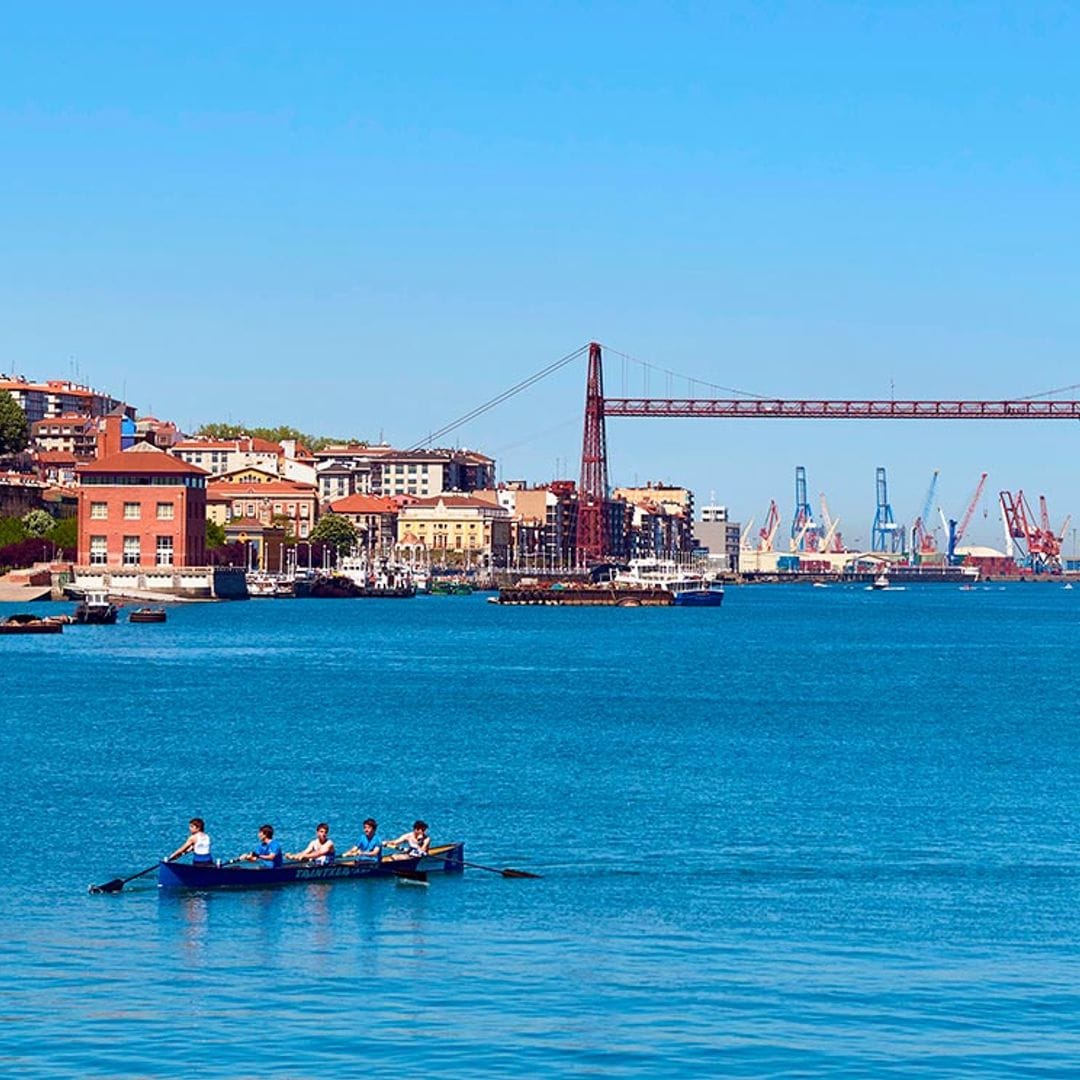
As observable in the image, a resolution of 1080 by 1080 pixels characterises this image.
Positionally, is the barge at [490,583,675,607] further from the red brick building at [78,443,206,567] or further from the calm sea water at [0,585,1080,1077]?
the calm sea water at [0,585,1080,1077]

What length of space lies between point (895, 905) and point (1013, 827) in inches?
238

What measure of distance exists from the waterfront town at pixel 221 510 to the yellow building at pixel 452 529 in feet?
0.34

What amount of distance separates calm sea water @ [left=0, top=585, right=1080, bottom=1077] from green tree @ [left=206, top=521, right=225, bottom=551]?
7362 centimetres

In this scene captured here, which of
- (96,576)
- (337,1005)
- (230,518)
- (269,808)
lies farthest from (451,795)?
(230,518)

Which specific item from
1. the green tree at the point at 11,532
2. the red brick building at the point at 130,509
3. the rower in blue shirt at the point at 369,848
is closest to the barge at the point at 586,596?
the red brick building at the point at 130,509

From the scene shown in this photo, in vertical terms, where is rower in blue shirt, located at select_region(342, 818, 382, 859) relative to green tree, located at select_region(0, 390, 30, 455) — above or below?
below

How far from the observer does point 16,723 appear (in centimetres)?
4172

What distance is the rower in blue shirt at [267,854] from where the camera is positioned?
75.6 feet

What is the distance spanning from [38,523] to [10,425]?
993 cm

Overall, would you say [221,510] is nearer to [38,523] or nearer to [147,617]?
[38,523]

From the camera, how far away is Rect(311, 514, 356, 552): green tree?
150000 mm

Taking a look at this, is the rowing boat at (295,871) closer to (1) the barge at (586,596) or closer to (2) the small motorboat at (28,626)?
(2) the small motorboat at (28,626)

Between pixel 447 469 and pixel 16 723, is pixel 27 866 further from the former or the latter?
pixel 447 469

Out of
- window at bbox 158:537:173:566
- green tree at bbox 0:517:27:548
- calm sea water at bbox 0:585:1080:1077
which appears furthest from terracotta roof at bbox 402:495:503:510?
calm sea water at bbox 0:585:1080:1077
